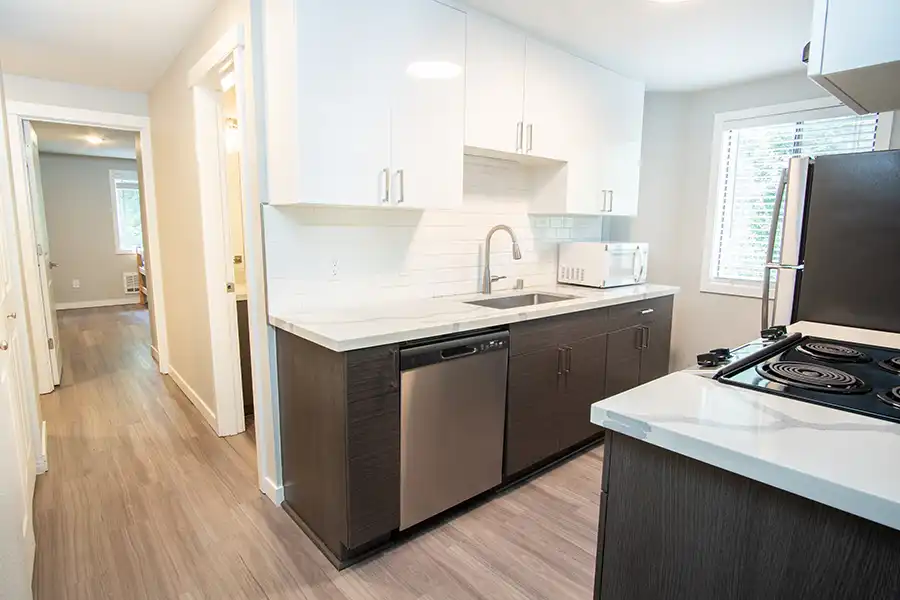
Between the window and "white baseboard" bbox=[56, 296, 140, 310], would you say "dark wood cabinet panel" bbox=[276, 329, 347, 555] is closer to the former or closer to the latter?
the window

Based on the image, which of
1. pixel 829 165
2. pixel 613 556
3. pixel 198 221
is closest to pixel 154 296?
pixel 198 221

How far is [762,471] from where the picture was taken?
2.52ft

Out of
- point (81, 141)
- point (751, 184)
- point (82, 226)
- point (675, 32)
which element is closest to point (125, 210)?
point (82, 226)

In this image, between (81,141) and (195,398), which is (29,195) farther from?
(81,141)

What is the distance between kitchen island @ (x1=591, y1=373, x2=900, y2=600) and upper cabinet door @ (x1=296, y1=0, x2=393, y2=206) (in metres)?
1.42

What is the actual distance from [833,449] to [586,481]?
1.93 meters

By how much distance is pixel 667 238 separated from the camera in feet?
12.9

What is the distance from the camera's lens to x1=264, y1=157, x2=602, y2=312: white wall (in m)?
2.27

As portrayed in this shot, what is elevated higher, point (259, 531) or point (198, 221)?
point (198, 221)

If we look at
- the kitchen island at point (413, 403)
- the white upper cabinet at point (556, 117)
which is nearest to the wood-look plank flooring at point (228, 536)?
the kitchen island at point (413, 403)

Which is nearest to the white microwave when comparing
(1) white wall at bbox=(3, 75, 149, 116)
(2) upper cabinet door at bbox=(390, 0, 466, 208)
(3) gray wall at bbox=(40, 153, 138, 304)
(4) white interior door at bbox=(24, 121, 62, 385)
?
(2) upper cabinet door at bbox=(390, 0, 466, 208)

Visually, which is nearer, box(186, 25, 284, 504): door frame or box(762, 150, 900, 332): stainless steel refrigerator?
box(762, 150, 900, 332): stainless steel refrigerator

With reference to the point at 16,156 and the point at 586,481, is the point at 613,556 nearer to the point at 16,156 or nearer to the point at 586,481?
the point at 586,481

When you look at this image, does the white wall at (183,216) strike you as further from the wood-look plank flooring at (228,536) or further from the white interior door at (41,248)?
the white interior door at (41,248)
